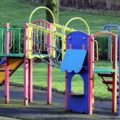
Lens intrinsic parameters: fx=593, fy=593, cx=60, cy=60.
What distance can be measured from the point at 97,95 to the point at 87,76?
9.90ft

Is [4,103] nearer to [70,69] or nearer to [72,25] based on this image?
[70,69]

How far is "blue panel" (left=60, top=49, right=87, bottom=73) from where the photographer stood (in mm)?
12031

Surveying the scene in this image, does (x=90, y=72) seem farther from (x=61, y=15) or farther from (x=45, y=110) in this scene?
(x=61, y=15)

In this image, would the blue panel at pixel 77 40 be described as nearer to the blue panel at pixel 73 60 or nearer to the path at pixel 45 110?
the blue panel at pixel 73 60

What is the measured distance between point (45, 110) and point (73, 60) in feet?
4.30

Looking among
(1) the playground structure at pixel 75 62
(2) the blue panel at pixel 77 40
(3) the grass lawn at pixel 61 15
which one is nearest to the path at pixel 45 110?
(1) the playground structure at pixel 75 62

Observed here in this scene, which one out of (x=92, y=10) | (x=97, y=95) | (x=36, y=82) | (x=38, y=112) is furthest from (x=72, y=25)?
(x=38, y=112)

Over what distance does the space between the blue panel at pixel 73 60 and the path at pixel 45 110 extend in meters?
0.93

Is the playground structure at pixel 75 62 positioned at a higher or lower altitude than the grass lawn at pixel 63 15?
lower

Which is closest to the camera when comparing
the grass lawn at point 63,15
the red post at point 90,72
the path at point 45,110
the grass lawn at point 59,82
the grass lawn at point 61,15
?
the path at point 45,110

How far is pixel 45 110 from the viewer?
1273cm

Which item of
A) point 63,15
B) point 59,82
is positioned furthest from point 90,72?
point 63,15

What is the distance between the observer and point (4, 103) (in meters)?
14.0

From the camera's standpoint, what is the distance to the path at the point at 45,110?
1169 cm
